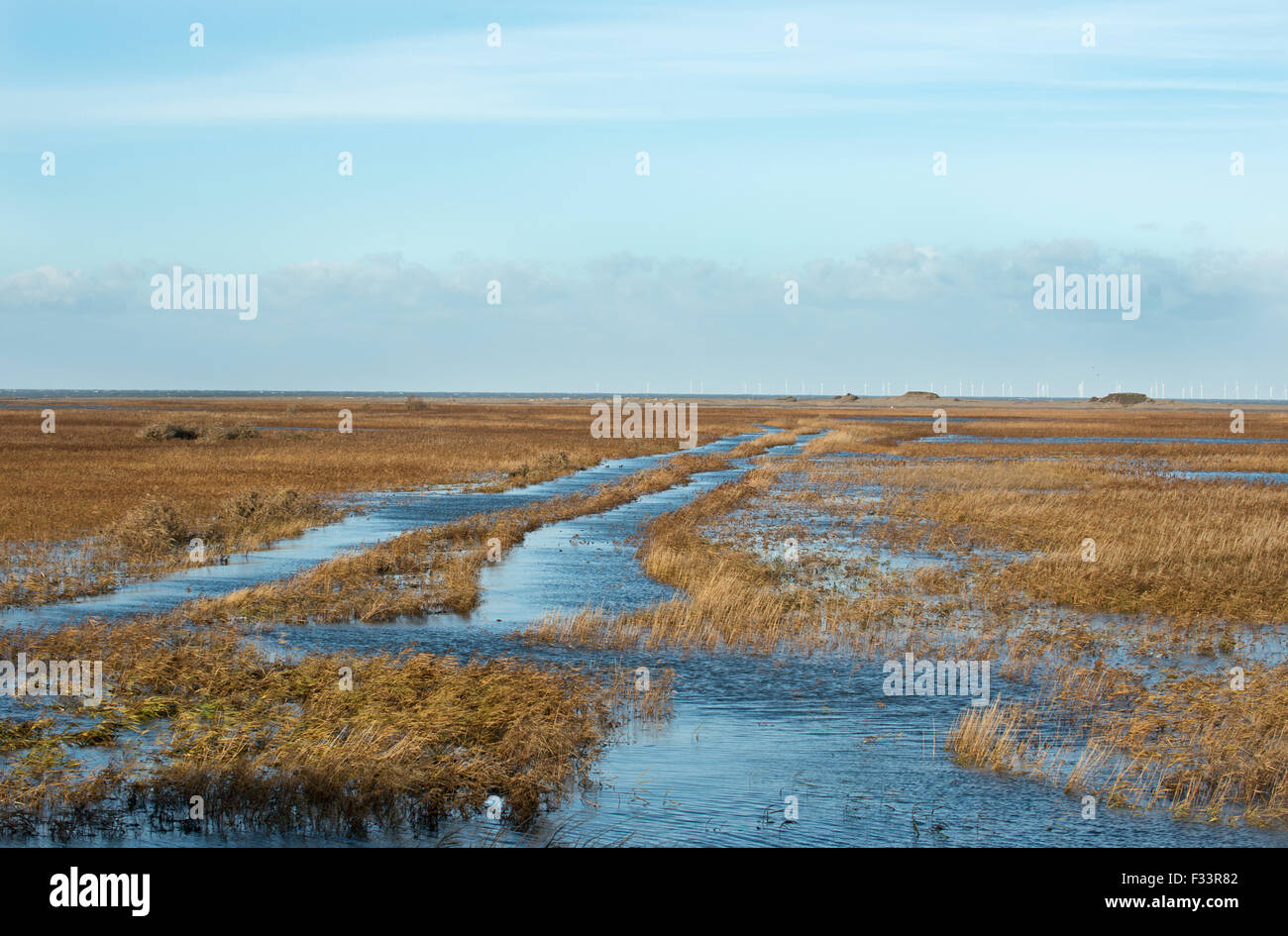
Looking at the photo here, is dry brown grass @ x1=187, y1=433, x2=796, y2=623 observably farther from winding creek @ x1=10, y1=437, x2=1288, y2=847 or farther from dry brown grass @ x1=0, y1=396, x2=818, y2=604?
dry brown grass @ x1=0, y1=396, x2=818, y2=604

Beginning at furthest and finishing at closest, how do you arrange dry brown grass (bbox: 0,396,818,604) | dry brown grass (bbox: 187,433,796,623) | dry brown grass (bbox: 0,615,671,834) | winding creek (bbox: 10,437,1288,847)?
dry brown grass (bbox: 0,396,818,604), dry brown grass (bbox: 187,433,796,623), dry brown grass (bbox: 0,615,671,834), winding creek (bbox: 10,437,1288,847)

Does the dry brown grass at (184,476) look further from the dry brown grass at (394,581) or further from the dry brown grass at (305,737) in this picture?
→ the dry brown grass at (305,737)

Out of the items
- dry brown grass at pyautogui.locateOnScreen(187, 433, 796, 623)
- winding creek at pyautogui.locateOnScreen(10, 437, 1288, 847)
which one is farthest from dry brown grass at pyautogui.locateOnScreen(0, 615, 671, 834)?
dry brown grass at pyautogui.locateOnScreen(187, 433, 796, 623)

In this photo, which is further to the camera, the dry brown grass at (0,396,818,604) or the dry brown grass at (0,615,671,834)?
the dry brown grass at (0,396,818,604)

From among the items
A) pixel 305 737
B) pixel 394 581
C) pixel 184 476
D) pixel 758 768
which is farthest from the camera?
pixel 184 476

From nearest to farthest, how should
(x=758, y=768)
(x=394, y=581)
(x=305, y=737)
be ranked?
(x=305, y=737) → (x=758, y=768) → (x=394, y=581)

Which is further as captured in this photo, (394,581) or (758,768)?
(394,581)

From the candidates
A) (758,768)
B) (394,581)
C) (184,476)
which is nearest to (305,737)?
(758,768)

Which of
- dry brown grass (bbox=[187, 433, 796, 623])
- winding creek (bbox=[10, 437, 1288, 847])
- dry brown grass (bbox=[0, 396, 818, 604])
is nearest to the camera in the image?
winding creek (bbox=[10, 437, 1288, 847])

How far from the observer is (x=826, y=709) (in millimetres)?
15312

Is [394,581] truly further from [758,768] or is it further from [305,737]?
[758,768]

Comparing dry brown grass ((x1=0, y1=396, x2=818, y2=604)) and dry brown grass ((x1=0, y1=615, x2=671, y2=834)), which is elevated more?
dry brown grass ((x1=0, y1=396, x2=818, y2=604))

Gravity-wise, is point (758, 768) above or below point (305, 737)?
below
